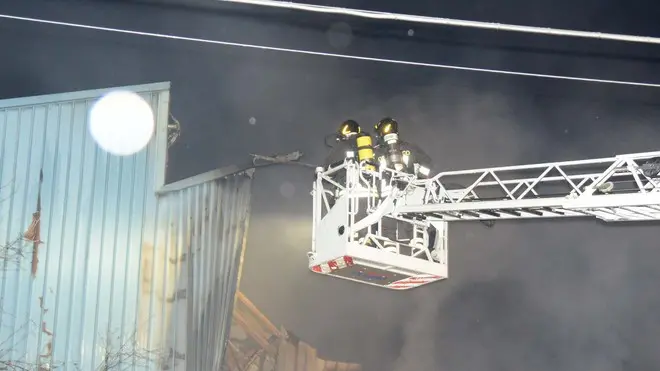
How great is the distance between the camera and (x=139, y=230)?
7191 millimetres

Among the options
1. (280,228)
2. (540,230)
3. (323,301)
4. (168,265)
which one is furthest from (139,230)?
(540,230)

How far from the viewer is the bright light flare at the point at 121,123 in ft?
24.2

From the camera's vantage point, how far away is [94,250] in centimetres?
711

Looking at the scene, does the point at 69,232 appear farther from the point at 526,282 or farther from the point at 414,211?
the point at 526,282

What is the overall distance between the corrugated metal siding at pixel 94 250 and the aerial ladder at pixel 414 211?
4.31ft

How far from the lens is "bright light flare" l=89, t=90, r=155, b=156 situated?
7.37m

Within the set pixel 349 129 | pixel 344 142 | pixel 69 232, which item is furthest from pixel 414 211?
pixel 69 232

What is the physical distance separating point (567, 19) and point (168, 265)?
5540 mm

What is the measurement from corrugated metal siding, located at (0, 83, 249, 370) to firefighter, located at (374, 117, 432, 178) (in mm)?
1973

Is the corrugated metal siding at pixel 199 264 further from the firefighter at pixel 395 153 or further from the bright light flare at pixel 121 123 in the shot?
the firefighter at pixel 395 153

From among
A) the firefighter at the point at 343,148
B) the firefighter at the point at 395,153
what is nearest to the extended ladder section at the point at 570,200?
the firefighter at the point at 395,153

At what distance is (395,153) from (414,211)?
0.69 metres

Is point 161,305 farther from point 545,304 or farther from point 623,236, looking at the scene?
point 623,236

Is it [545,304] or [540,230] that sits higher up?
[540,230]
